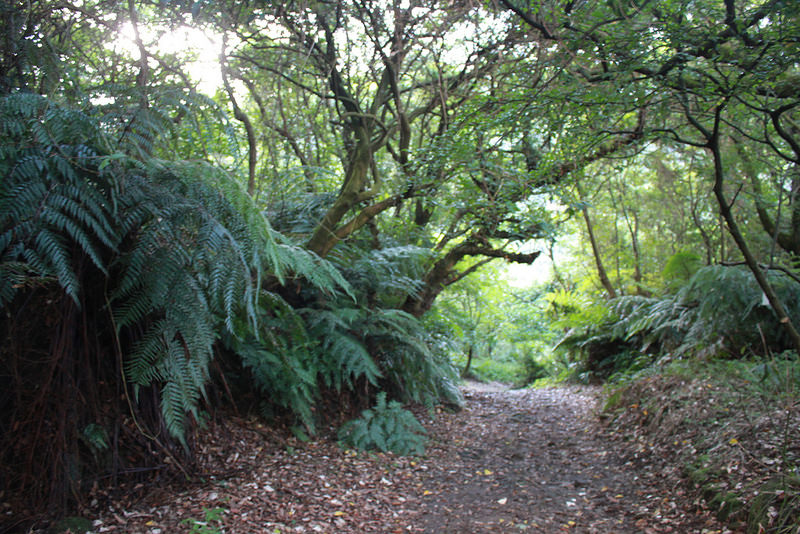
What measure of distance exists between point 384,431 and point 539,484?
50.2 inches

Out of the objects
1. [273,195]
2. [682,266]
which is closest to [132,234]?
[273,195]

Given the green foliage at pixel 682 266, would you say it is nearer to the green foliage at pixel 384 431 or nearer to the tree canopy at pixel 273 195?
the tree canopy at pixel 273 195

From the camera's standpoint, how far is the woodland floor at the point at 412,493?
101 inches

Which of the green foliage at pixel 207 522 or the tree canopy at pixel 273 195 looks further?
the green foliage at pixel 207 522

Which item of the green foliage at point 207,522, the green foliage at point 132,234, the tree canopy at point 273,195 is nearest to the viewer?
the green foliage at point 132,234

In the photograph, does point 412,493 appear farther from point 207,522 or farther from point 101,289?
point 101,289

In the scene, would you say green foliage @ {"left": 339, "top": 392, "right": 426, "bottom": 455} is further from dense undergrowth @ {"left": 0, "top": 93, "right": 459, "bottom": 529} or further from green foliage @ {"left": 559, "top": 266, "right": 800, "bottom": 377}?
green foliage @ {"left": 559, "top": 266, "right": 800, "bottom": 377}

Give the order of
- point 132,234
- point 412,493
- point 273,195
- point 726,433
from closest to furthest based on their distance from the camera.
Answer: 1. point 132,234
2. point 726,433
3. point 412,493
4. point 273,195

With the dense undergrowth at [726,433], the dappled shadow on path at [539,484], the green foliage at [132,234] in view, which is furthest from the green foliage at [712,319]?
the green foliage at [132,234]

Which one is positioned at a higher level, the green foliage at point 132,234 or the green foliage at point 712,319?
the green foliage at point 132,234

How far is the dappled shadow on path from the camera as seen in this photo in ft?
9.41

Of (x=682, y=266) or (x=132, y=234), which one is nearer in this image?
(x=132, y=234)

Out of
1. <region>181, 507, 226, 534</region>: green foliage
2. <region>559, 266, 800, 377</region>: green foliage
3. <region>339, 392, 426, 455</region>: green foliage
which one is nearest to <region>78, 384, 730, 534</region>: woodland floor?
<region>181, 507, 226, 534</region>: green foliage

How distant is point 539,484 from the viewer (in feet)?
11.8
